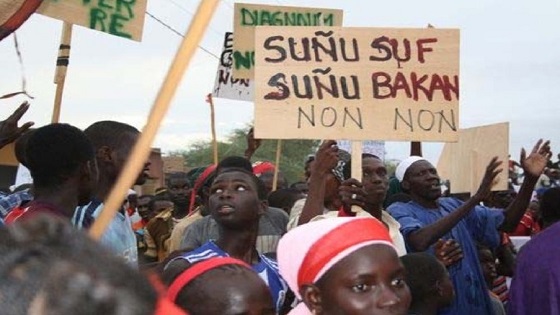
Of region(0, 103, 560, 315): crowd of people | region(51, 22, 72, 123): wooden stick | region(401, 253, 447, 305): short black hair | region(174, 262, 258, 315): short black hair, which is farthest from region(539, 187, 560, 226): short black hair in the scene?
region(174, 262, 258, 315): short black hair

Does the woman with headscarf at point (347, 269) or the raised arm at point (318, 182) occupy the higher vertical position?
the raised arm at point (318, 182)

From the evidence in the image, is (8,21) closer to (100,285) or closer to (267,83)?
(267,83)

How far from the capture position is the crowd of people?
0.93 metres

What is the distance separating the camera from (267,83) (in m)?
4.30

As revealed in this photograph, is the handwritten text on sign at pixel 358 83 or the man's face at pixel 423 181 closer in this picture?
the handwritten text on sign at pixel 358 83

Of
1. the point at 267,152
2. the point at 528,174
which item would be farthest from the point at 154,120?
the point at 267,152

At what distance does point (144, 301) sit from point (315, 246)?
4.81ft

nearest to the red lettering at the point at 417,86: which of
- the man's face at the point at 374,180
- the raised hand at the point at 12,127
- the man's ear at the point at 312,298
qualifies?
the man's face at the point at 374,180

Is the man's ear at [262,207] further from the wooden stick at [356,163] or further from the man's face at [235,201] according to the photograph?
the wooden stick at [356,163]

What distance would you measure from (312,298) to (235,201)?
1.05 meters

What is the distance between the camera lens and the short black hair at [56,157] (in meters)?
3.09

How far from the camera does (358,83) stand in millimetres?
4422

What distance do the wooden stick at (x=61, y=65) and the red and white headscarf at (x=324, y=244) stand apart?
79.7 inches

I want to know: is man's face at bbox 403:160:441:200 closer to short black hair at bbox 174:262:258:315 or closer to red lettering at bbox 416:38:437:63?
red lettering at bbox 416:38:437:63
